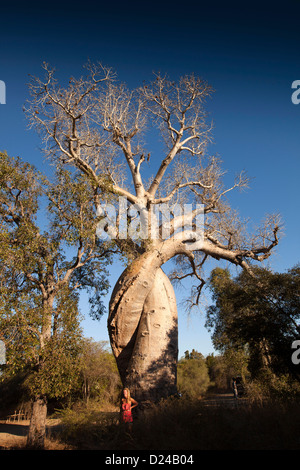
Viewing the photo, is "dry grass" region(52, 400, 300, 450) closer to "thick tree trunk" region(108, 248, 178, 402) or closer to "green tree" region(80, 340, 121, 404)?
"thick tree trunk" region(108, 248, 178, 402)

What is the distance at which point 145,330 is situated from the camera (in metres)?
7.24

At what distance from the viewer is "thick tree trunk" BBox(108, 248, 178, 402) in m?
6.70

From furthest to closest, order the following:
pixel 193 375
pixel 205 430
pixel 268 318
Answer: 1. pixel 193 375
2. pixel 268 318
3. pixel 205 430

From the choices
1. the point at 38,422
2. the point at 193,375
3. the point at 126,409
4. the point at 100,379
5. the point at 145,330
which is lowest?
the point at 193,375

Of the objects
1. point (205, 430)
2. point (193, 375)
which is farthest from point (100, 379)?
point (205, 430)

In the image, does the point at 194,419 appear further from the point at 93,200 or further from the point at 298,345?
the point at 93,200

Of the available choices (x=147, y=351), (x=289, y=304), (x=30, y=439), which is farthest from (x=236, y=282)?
(x=30, y=439)

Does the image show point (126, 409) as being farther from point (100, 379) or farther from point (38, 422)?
point (100, 379)

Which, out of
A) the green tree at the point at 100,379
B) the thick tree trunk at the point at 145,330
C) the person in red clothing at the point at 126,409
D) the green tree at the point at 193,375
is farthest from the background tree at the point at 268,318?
the green tree at the point at 193,375

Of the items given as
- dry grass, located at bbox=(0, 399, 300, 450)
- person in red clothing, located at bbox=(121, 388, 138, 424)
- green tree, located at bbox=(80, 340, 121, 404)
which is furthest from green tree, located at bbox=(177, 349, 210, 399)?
dry grass, located at bbox=(0, 399, 300, 450)

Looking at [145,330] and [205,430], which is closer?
[205,430]

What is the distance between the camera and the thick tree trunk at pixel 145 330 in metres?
6.70
